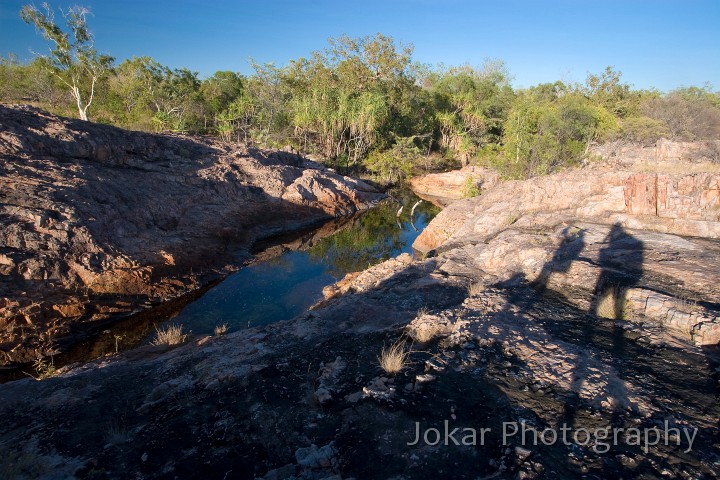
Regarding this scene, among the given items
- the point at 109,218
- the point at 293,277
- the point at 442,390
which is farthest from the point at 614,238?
the point at 109,218

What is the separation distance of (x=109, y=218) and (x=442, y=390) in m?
12.1

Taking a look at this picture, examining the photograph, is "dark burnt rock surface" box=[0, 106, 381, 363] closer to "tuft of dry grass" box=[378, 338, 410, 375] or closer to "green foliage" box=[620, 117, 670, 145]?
"tuft of dry grass" box=[378, 338, 410, 375]

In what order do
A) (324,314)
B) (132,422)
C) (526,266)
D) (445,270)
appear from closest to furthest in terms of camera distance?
(132,422) → (324,314) → (526,266) → (445,270)

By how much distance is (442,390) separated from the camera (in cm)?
421

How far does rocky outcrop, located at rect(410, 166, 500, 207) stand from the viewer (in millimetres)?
25203

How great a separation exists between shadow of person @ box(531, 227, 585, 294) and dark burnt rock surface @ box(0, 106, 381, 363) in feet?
33.2

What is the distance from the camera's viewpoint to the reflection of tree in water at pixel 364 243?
47.9 ft

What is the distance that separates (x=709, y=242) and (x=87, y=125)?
20.5 meters

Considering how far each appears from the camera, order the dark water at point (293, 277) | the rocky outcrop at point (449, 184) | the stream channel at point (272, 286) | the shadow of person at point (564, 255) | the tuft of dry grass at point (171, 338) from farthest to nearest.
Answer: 1. the rocky outcrop at point (449, 184)
2. the dark water at point (293, 277)
3. the stream channel at point (272, 286)
4. the tuft of dry grass at point (171, 338)
5. the shadow of person at point (564, 255)

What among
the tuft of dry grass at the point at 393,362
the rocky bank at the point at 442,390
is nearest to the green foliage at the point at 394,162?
the rocky bank at the point at 442,390

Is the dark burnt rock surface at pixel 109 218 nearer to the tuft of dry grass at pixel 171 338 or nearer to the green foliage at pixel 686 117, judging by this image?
the tuft of dry grass at pixel 171 338

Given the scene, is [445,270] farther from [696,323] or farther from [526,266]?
[696,323]

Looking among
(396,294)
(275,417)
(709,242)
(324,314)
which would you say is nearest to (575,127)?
(709,242)

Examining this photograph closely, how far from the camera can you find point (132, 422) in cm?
429
